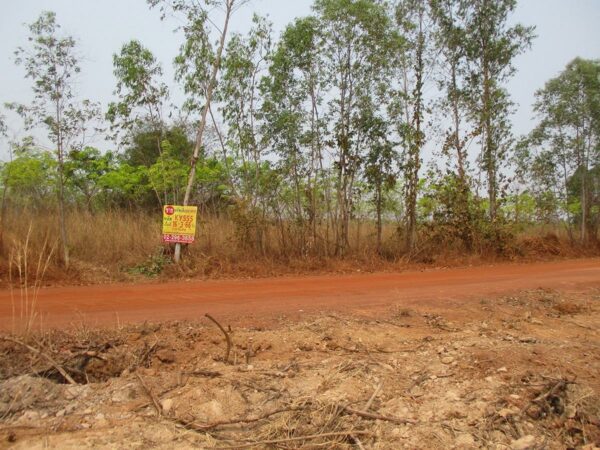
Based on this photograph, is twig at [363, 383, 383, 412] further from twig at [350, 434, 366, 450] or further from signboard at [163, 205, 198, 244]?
signboard at [163, 205, 198, 244]

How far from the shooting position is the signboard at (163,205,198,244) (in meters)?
11.0

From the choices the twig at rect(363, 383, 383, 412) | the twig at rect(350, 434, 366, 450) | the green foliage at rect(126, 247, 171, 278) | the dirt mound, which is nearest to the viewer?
the twig at rect(350, 434, 366, 450)

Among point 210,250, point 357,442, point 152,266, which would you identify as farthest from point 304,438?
point 210,250

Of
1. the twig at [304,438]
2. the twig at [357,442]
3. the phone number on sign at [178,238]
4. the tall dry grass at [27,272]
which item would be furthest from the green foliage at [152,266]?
the twig at [357,442]

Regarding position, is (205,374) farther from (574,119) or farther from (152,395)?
(574,119)

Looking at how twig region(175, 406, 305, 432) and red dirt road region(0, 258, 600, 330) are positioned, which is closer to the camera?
twig region(175, 406, 305, 432)

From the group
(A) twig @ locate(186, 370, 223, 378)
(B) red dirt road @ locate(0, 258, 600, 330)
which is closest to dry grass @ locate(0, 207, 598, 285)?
(B) red dirt road @ locate(0, 258, 600, 330)

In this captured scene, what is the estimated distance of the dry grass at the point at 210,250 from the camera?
10641mm

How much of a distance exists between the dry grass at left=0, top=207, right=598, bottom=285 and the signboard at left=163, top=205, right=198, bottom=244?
466 mm

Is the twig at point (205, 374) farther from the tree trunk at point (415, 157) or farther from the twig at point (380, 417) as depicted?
the tree trunk at point (415, 157)

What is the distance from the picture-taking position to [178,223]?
11078 mm

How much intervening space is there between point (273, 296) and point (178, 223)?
414 cm

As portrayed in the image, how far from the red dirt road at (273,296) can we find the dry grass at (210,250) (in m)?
1.01

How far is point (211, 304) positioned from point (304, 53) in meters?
8.09
